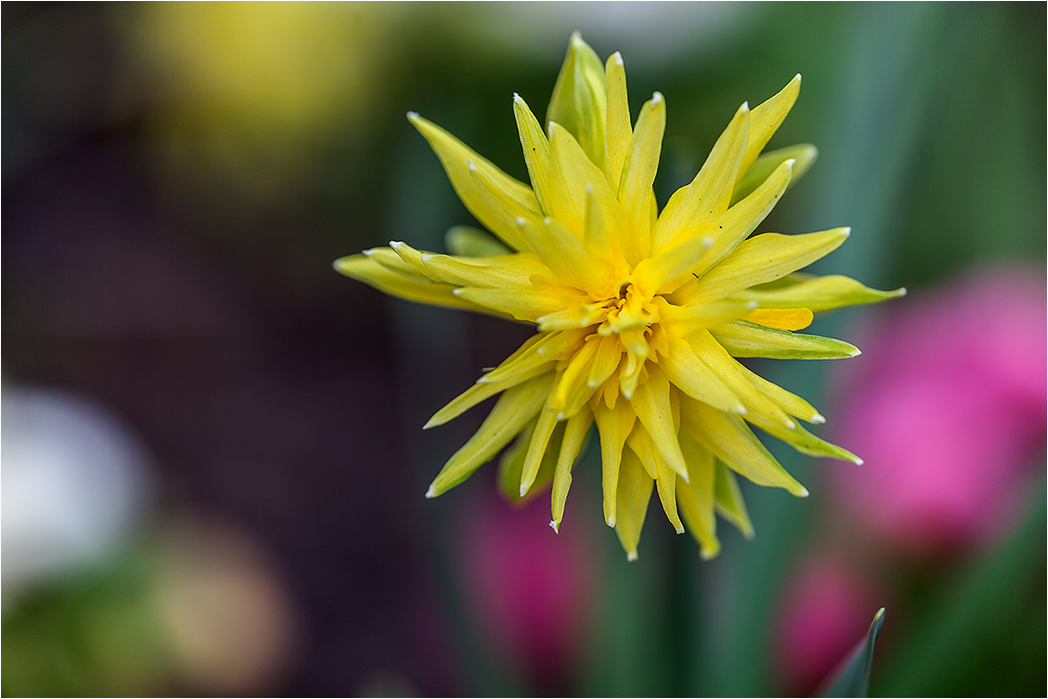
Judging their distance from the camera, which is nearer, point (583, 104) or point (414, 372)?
point (583, 104)

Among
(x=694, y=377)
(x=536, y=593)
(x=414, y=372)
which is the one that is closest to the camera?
(x=694, y=377)

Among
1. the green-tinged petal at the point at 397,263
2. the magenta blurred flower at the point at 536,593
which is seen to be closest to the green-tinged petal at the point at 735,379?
the green-tinged petal at the point at 397,263

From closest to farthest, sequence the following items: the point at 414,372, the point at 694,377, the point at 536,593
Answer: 1. the point at 694,377
2. the point at 414,372
3. the point at 536,593

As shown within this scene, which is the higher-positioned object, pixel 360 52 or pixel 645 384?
pixel 360 52

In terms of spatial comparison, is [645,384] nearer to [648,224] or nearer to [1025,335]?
[648,224]

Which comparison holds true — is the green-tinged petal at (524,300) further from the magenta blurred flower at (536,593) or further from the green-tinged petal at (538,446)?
the magenta blurred flower at (536,593)

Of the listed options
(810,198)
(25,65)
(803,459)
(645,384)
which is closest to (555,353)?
(645,384)

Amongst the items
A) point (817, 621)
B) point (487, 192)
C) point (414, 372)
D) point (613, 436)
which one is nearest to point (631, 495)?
point (613, 436)

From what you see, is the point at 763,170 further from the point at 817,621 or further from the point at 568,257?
the point at 817,621
